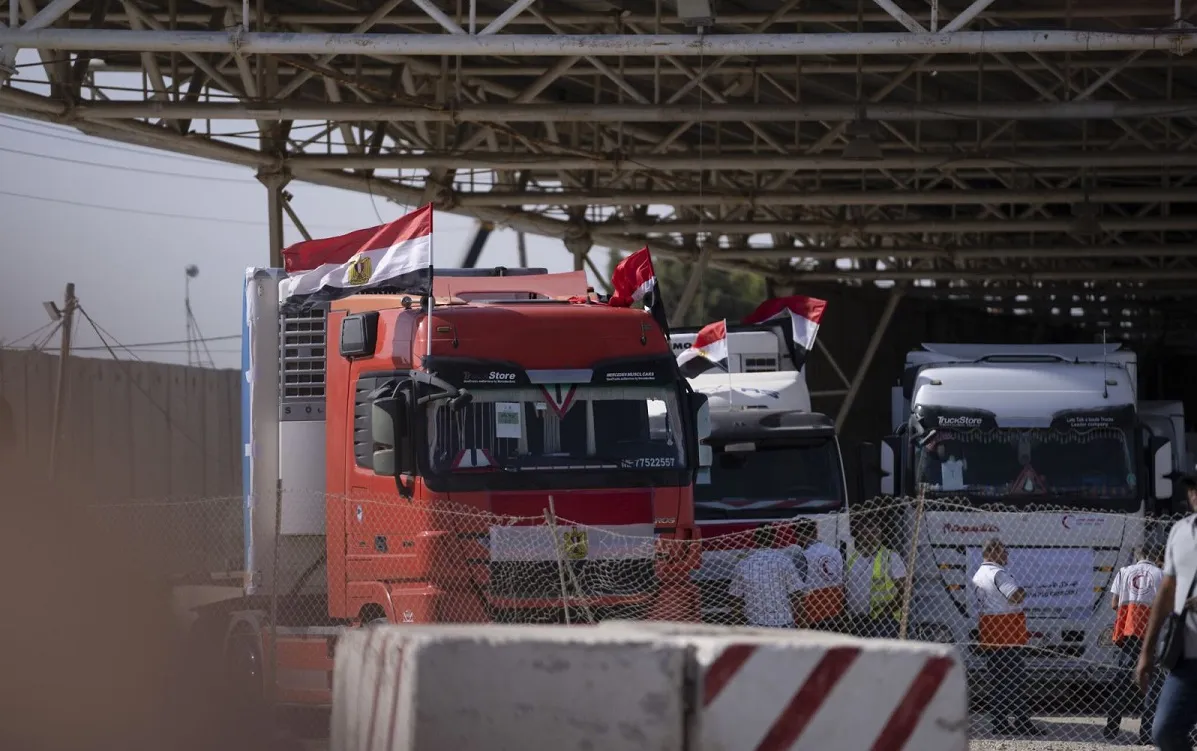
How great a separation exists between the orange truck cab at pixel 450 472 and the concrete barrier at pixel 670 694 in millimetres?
4646

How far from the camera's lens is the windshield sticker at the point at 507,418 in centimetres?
1145

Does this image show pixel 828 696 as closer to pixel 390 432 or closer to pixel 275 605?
pixel 390 432

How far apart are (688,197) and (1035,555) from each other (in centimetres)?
1249

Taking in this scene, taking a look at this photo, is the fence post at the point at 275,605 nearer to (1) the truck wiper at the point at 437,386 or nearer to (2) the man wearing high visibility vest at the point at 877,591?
(1) the truck wiper at the point at 437,386

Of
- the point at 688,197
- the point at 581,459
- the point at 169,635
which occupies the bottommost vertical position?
the point at 169,635

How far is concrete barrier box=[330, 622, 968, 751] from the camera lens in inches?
246

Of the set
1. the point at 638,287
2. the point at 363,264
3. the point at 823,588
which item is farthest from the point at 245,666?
the point at 823,588

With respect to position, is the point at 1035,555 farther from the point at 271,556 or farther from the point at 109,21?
the point at 109,21

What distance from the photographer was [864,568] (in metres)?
14.9

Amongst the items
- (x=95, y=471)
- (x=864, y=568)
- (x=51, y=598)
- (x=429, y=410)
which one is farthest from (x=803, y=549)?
(x=95, y=471)

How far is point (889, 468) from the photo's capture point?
16.3m

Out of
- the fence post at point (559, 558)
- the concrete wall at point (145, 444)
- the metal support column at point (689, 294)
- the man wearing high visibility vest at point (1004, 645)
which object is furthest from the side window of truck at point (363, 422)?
the metal support column at point (689, 294)

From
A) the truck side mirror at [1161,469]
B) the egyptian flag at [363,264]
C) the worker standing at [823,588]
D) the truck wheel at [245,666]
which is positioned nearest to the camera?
the egyptian flag at [363,264]

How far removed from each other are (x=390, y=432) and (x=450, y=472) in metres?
0.50
